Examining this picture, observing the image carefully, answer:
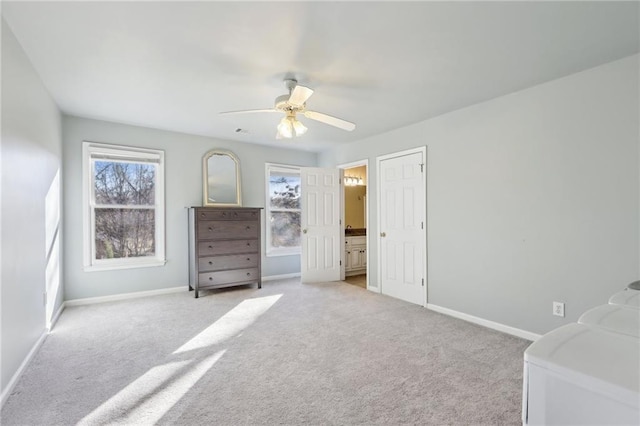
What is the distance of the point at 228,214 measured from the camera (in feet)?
15.4

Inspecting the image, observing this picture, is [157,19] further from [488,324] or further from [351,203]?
[351,203]

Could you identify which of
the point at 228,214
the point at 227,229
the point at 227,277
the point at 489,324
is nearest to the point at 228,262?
the point at 227,277

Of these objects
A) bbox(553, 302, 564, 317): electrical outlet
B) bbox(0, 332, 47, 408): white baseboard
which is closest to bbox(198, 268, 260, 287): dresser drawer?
bbox(0, 332, 47, 408): white baseboard

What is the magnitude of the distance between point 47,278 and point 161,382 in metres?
1.95

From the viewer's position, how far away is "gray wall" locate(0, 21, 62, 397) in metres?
2.04

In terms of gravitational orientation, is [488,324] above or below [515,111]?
below

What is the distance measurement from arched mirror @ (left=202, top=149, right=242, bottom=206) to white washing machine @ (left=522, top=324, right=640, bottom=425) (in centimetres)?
475

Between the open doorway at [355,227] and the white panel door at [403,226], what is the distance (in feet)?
1.75

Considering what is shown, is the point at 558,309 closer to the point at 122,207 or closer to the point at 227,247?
the point at 227,247

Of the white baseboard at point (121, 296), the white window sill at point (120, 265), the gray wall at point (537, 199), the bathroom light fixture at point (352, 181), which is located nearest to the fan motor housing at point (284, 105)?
the gray wall at point (537, 199)

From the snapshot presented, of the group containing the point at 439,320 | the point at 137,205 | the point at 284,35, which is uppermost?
the point at 284,35

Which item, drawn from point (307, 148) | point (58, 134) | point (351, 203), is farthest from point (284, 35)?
point (351, 203)

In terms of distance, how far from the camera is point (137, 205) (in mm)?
4434

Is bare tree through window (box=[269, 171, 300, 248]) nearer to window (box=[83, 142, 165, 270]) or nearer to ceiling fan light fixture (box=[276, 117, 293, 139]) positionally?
window (box=[83, 142, 165, 270])
